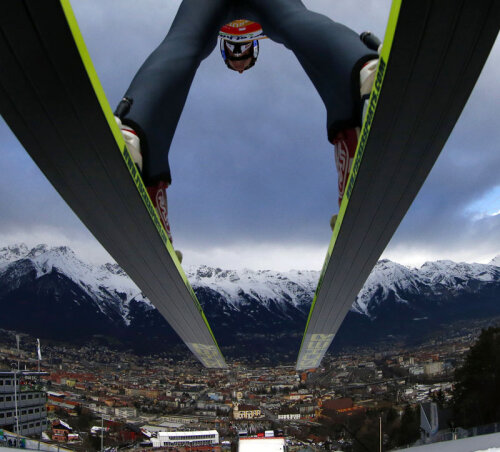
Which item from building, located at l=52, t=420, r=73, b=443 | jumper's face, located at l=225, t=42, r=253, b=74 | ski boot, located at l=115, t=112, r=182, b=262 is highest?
jumper's face, located at l=225, t=42, r=253, b=74

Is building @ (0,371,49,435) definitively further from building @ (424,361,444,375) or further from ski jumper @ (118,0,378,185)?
building @ (424,361,444,375)

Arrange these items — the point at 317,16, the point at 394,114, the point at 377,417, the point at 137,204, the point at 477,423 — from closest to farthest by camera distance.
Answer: the point at 394,114
the point at 137,204
the point at 317,16
the point at 477,423
the point at 377,417

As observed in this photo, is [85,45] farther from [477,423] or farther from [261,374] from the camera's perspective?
[261,374]

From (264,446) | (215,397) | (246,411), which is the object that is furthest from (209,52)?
(215,397)

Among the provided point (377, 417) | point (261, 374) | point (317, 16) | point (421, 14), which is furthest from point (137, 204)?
point (261, 374)

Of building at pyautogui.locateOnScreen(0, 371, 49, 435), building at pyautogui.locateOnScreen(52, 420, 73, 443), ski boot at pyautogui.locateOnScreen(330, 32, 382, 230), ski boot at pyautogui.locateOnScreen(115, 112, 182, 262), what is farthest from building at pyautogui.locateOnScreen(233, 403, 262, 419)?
ski boot at pyautogui.locateOnScreen(330, 32, 382, 230)

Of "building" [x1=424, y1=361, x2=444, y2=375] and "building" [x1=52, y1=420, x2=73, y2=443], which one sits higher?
"building" [x1=424, y1=361, x2=444, y2=375]

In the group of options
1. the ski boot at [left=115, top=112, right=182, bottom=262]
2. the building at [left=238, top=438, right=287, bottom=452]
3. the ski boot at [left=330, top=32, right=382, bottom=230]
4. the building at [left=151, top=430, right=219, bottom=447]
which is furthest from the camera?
the building at [left=151, top=430, right=219, bottom=447]
